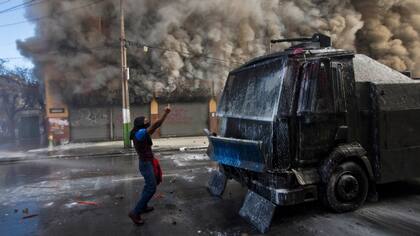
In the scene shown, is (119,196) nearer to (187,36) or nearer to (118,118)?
(118,118)

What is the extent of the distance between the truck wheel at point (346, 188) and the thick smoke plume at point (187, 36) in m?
15.4

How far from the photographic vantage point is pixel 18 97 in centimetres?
2712

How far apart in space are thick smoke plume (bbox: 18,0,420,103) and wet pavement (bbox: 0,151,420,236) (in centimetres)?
1175

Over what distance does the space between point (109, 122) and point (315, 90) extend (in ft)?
55.9

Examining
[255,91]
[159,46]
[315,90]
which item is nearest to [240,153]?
[255,91]

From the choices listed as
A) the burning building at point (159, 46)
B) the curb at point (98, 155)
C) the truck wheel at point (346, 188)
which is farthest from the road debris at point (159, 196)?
the burning building at point (159, 46)

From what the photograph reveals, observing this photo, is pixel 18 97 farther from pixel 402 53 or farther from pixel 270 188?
pixel 402 53

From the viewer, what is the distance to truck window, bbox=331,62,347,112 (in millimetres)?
4629

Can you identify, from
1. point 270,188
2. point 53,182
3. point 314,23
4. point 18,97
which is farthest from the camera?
point 18,97

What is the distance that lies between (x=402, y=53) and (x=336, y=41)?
4858 mm

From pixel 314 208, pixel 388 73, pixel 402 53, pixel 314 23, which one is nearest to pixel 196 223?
pixel 314 208

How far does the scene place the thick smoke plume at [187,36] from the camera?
18.7m

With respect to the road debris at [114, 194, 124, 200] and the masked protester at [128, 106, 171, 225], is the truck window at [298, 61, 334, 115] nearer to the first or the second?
the masked protester at [128, 106, 171, 225]

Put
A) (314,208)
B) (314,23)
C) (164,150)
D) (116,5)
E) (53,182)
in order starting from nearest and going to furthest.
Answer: (314,208) < (53,182) < (164,150) < (116,5) < (314,23)
